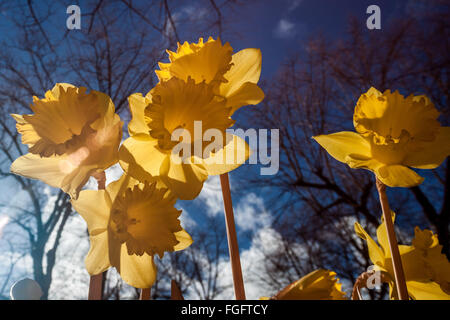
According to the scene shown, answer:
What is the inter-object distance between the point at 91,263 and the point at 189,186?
92mm

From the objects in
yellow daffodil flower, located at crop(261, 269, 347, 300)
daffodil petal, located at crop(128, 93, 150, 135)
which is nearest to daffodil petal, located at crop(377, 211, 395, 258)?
yellow daffodil flower, located at crop(261, 269, 347, 300)

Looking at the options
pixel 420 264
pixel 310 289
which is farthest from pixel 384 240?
pixel 310 289

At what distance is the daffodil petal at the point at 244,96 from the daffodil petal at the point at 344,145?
0.28 ft

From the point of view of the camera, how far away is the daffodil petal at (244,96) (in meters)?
0.27

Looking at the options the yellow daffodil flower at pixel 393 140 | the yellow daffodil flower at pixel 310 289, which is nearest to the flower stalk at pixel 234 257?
the yellow daffodil flower at pixel 310 289

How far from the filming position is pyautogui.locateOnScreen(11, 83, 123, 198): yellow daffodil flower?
0.24 metres

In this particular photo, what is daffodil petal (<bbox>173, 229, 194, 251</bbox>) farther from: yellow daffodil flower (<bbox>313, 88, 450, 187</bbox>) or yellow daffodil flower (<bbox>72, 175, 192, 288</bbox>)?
yellow daffodil flower (<bbox>313, 88, 450, 187</bbox>)

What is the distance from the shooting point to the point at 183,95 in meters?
0.26

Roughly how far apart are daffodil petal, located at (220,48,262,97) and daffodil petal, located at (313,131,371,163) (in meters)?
0.09

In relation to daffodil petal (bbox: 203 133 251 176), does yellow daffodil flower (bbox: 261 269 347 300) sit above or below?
below

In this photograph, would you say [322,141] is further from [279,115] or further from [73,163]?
[279,115]

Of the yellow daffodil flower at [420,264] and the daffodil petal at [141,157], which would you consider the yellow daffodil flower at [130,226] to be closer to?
the daffodil petal at [141,157]

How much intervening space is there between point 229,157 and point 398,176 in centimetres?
15
